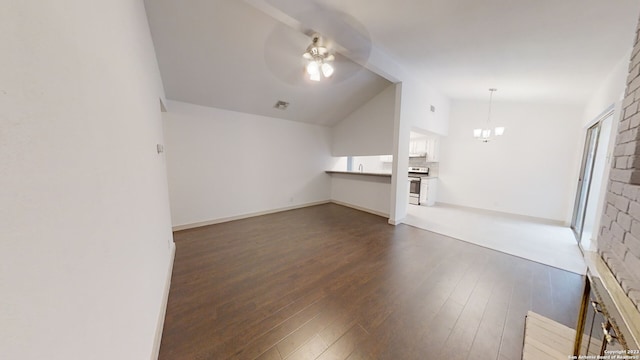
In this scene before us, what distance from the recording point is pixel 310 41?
284 cm

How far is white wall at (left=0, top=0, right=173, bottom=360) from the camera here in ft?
1.31

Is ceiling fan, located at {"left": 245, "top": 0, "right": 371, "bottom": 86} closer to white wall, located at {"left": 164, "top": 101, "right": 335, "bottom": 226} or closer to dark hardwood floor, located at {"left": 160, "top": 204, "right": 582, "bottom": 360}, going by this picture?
white wall, located at {"left": 164, "top": 101, "right": 335, "bottom": 226}

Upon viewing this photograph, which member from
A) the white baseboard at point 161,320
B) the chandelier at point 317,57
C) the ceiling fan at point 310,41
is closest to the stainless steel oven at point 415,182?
the ceiling fan at point 310,41

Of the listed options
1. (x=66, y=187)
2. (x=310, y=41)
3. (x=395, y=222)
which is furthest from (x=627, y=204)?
(x=310, y=41)

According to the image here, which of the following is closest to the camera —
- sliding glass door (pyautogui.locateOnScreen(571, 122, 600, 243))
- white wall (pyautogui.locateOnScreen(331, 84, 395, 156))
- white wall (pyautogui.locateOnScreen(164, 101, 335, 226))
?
sliding glass door (pyautogui.locateOnScreen(571, 122, 600, 243))

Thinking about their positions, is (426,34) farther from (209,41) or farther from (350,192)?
(350,192)

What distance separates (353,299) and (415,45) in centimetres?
327

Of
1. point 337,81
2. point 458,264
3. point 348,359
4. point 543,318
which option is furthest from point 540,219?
point 348,359

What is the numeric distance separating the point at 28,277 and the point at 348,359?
160 centimetres

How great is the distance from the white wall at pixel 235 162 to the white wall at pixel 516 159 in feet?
11.8

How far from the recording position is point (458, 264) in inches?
102

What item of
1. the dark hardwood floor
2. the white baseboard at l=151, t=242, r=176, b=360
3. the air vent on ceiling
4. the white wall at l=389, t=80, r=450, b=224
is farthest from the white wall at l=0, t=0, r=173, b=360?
the white wall at l=389, t=80, r=450, b=224

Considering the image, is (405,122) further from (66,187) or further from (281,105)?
(66,187)

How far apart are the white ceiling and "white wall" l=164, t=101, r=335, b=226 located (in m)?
0.39
